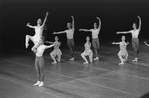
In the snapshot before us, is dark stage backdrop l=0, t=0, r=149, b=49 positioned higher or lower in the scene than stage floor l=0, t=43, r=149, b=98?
higher

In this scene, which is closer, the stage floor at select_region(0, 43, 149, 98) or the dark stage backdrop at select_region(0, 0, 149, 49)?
the stage floor at select_region(0, 43, 149, 98)

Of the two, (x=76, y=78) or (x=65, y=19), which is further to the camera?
(x=65, y=19)

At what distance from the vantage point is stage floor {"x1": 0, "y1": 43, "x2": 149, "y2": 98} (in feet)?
33.1

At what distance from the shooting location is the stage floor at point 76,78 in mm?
10078

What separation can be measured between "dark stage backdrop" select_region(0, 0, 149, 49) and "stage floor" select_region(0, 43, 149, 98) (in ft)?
12.2

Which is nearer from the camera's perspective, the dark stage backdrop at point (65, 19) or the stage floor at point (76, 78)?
the stage floor at point (76, 78)

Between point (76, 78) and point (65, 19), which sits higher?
point (65, 19)

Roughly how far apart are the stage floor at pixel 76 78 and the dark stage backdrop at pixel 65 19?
12.2 ft

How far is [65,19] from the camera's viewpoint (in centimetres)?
2838

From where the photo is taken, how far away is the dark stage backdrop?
20.3 metres

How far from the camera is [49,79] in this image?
1152cm

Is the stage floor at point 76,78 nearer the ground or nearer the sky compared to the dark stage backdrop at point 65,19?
nearer the ground

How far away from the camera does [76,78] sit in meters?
11.6

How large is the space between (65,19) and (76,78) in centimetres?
1713
